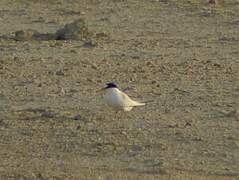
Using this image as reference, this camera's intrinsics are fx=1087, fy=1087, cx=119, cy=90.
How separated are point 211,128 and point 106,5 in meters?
11.8

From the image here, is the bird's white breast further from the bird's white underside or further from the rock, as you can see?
the rock

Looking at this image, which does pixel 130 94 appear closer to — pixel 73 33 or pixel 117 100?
pixel 117 100

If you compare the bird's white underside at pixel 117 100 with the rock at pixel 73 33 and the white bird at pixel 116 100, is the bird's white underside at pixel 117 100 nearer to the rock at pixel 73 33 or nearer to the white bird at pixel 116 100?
the white bird at pixel 116 100

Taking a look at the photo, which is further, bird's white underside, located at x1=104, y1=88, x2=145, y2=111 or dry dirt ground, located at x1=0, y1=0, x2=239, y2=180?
bird's white underside, located at x1=104, y1=88, x2=145, y2=111

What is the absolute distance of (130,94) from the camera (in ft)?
39.1

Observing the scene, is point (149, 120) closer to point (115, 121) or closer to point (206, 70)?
point (115, 121)

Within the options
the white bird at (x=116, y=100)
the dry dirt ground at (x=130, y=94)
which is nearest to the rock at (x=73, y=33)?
the dry dirt ground at (x=130, y=94)

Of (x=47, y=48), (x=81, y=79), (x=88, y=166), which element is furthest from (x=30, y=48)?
(x=88, y=166)

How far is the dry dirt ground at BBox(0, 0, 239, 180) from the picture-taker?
28.2ft

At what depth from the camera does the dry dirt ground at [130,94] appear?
28.2ft

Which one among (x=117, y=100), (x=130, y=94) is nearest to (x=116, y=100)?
(x=117, y=100)

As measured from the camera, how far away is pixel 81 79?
12.8 meters

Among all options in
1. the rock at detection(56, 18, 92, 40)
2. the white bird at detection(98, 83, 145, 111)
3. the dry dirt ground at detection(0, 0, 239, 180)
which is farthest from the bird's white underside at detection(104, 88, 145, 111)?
the rock at detection(56, 18, 92, 40)

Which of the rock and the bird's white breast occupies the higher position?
the bird's white breast
